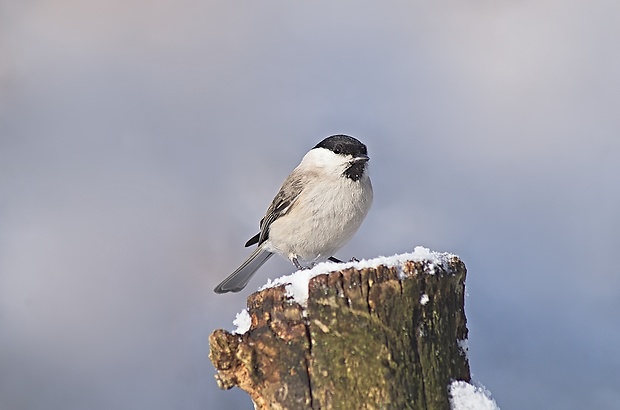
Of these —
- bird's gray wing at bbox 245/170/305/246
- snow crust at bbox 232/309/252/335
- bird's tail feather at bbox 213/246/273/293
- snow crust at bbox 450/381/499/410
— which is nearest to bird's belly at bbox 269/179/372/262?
bird's gray wing at bbox 245/170/305/246

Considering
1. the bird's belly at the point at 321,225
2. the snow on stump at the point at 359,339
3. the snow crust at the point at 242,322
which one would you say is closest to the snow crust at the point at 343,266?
the snow on stump at the point at 359,339

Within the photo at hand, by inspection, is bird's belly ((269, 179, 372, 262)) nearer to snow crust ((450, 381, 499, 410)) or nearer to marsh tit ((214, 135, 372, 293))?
marsh tit ((214, 135, 372, 293))

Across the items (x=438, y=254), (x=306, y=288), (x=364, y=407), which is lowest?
(x=364, y=407)

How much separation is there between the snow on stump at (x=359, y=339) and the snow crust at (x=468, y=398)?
4 cm

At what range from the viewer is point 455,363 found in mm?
3523

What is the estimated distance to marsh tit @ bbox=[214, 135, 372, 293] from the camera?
6.05 metres

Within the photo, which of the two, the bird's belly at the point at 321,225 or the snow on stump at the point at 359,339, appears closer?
the snow on stump at the point at 359,339

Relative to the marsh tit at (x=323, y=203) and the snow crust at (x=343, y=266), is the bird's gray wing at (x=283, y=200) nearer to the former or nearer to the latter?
the marsh tit at (x=323, y=203)

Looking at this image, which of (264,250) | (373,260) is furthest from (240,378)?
(264,250)

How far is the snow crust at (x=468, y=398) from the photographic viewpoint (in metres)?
3.40

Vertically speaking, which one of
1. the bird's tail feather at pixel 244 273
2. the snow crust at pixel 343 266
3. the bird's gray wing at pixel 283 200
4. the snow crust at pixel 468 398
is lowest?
the snow crust at pixel 468 398

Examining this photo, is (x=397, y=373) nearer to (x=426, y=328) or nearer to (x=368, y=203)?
(x=426, y=328)

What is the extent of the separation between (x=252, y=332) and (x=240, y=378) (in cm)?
28

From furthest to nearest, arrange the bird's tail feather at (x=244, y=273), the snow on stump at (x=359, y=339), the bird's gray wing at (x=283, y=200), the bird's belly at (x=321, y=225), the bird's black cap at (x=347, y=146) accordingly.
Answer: the bird's tail feather at (x=244, y=273) → the bird's gray wing at (x=283, y=200) → the bird's black cap at (x=347, y=146) → the bird's belly at (x=321, y=225) → the snow on stump at (x=359, y=339)
